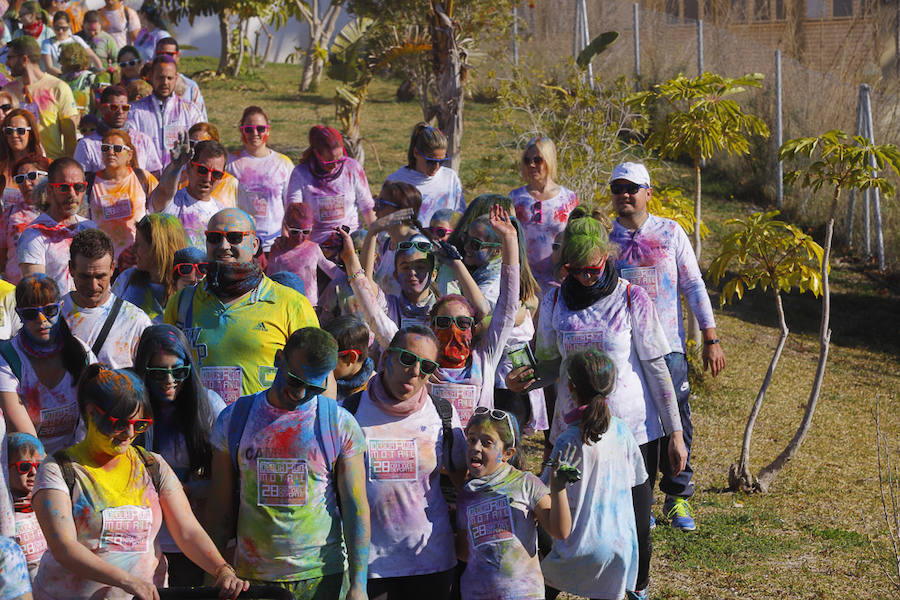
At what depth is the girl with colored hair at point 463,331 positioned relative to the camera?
5.11m

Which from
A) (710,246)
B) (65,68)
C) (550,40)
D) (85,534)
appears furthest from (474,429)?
(550,40)

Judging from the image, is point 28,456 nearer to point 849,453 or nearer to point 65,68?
point 849,453

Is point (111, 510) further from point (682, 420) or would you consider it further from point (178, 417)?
point (682, 420)

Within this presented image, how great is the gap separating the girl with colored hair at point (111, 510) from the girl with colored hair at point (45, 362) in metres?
0.87

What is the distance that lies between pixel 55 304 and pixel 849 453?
684 centimetres

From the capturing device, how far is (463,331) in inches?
202

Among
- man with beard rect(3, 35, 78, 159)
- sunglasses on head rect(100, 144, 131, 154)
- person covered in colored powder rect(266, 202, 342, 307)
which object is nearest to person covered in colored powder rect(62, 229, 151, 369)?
person covered in colored powder rect(266, 202, 342, 307)

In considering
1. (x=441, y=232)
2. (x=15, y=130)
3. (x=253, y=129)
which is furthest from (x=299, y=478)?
(x=15, y=130)

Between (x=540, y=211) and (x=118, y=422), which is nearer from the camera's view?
(x=118, y=422)

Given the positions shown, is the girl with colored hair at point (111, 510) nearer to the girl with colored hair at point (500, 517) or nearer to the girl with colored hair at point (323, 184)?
the girl with colored hair at point (500, 517)

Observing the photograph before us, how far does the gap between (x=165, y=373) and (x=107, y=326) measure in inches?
37.4

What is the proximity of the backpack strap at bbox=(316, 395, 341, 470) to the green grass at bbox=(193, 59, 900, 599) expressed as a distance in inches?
115

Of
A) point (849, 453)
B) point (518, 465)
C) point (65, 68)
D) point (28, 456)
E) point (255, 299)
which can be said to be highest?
point (65, 68)

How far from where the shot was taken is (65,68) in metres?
13.2
